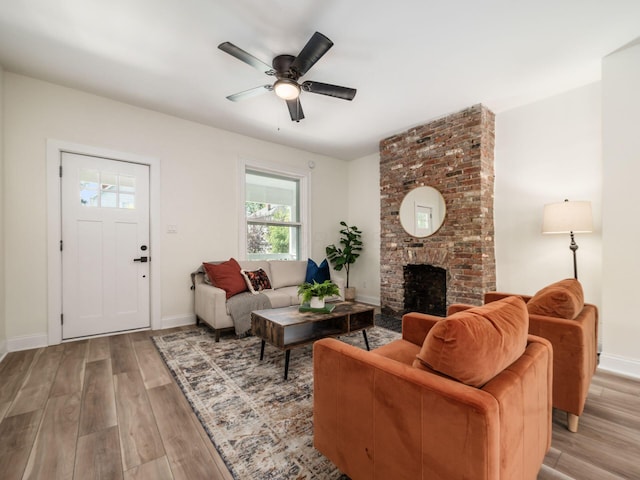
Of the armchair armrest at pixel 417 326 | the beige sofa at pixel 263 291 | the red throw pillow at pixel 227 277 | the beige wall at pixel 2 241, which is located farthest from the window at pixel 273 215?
the armchair armrest at pixel 417 326

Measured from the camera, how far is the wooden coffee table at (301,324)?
2346mm

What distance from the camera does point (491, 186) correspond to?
146 inches

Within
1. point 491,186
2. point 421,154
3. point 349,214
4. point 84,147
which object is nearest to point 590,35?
point 491,186

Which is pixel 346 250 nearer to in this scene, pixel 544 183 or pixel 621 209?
pixel 544 183

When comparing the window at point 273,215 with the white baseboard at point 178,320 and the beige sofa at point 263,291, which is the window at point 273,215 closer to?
the beige sofa at point 263,291

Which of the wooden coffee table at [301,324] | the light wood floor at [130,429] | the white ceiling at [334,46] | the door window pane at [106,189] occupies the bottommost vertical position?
the light wood floor at [130,429]

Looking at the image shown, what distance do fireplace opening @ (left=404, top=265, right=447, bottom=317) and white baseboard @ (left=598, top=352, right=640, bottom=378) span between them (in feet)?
5.46

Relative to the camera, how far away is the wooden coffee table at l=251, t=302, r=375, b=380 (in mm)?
2346

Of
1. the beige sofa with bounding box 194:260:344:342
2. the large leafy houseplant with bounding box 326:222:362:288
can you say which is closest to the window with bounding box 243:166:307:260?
the beige sofa with bounding box 194:260:344:342

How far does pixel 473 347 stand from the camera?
0.93 metres

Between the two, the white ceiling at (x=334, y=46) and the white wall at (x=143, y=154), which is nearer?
the white ceiling at (x=334, y=46)

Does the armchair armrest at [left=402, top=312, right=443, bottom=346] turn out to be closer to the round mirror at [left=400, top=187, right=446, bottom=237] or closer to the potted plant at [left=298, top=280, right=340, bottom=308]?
the potted plant at [left=298, top=280, right=340, bottom=308]

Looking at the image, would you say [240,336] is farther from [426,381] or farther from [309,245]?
[426,381]

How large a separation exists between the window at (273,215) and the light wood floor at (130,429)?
242cm
